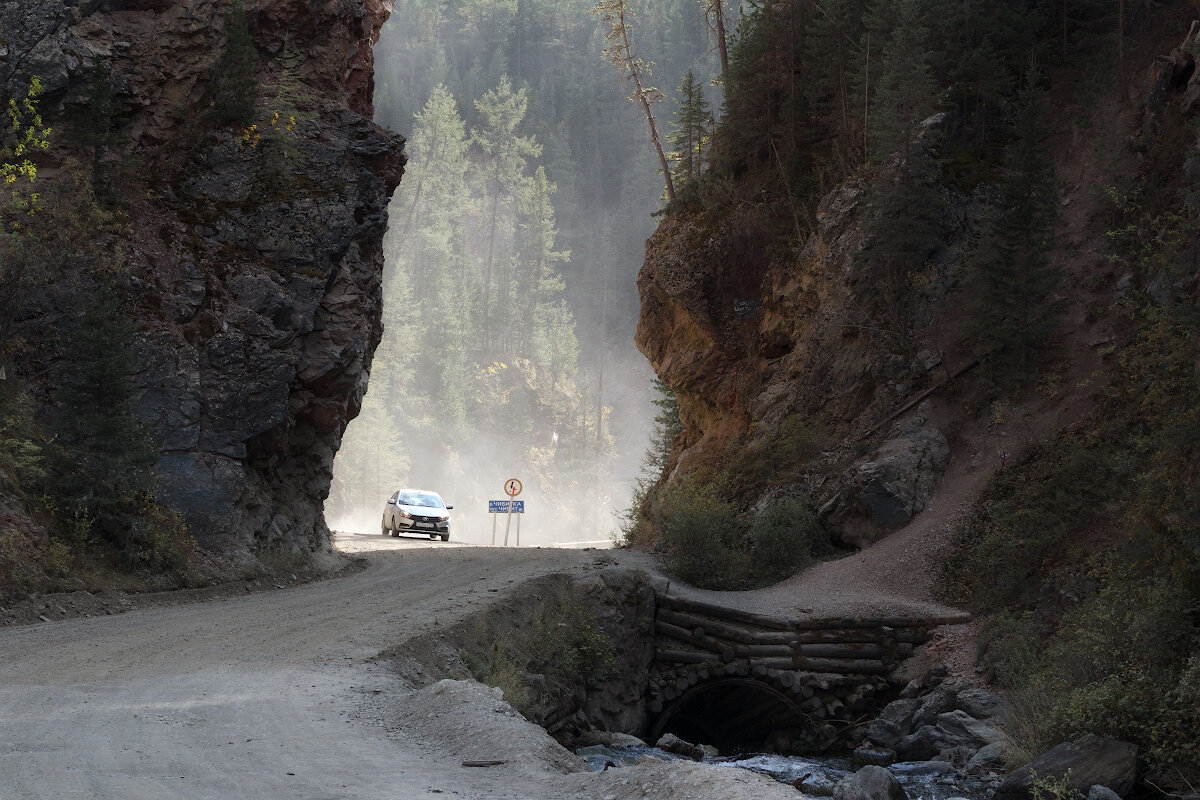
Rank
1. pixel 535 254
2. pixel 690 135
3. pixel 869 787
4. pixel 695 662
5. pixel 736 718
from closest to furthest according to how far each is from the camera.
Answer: pixel 869 787
pixel 695 662
pixel 736 718
pixel 690 135
pixel 535 254

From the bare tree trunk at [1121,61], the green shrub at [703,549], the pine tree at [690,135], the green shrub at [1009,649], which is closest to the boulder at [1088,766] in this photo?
the green shrub at [1009,649]

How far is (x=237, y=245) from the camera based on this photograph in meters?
21.5

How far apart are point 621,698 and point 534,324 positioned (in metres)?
75.1

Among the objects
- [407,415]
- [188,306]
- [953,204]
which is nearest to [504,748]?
[188,306]

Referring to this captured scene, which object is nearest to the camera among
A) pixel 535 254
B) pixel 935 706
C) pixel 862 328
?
pixel 935 706

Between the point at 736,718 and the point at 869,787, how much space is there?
1038 cm

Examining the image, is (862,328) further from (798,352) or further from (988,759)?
(988,759)

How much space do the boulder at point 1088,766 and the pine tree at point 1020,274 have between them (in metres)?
14.3

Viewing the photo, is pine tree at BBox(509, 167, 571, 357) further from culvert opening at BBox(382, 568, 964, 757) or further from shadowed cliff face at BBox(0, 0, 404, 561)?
culvert opening at BBox(382, 568, 964, 757)

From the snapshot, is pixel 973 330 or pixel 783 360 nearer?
pixel 973 330

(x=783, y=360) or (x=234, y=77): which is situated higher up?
(x=234, y=77)

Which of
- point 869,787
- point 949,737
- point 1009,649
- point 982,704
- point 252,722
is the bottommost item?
point 949,737

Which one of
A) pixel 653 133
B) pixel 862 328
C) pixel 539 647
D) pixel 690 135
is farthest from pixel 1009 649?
pixel 653 133

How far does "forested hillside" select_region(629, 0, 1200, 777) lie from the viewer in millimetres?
13086
